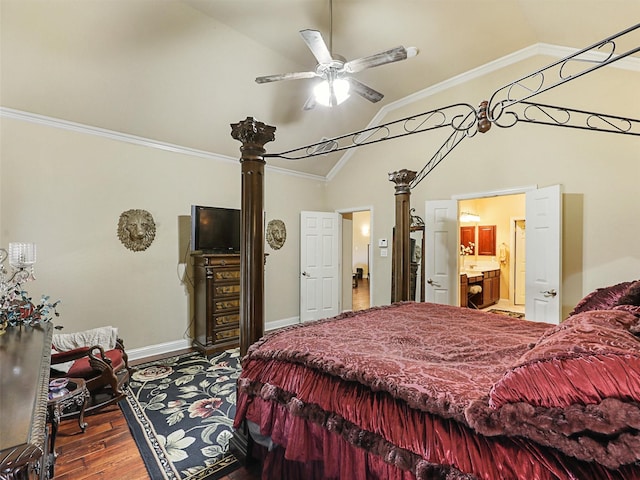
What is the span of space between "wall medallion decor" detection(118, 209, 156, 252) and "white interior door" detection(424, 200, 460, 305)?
362cm

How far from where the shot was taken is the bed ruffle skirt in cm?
85

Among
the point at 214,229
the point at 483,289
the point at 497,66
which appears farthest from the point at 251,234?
the point at 483,289

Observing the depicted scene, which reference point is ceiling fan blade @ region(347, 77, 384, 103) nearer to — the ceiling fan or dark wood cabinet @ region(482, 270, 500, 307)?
the ceiling fan

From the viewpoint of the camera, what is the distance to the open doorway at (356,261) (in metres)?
6.00

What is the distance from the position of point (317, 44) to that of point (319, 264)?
3800mm

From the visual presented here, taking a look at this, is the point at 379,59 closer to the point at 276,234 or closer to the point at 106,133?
the point at 106,133

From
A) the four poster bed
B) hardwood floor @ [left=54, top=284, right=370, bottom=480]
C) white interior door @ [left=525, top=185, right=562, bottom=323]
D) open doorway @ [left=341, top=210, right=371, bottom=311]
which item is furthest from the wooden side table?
open doorway @ [left=341, top=210, right=371, bottom=311]

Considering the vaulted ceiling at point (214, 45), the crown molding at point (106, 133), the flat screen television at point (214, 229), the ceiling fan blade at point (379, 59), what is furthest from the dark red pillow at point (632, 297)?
the crown molding at point (106, 133)

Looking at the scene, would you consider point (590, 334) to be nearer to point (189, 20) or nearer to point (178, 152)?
point (189, 20)

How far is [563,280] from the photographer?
329cm

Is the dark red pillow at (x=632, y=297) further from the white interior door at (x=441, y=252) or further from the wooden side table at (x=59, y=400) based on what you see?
the wooden side table at (x=59, y=400)

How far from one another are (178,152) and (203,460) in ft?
11.5

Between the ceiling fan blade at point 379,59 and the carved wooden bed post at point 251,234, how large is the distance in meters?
0.96

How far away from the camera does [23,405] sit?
0.90m
